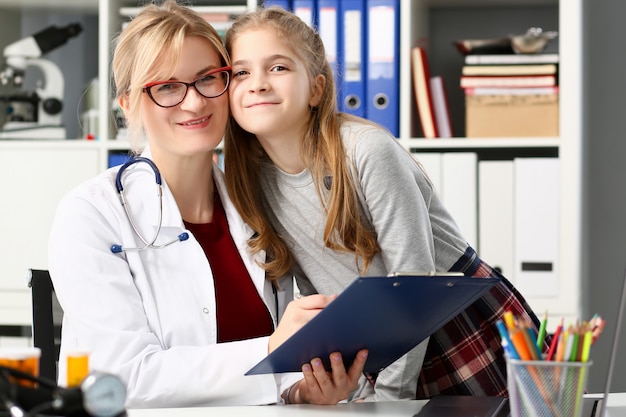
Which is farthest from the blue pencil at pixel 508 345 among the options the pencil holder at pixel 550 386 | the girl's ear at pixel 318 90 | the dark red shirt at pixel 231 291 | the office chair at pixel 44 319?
the office chair at pixel 44 319

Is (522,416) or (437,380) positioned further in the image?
(437,380)

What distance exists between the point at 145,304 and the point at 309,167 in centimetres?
40

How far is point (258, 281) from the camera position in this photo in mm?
1649

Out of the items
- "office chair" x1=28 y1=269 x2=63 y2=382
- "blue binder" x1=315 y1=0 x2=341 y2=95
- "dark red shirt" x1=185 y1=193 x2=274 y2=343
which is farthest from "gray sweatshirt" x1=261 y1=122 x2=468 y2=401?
"blue binder" x1=315 y1=0 x2=341 y2=95

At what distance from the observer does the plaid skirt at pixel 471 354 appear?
1.60m

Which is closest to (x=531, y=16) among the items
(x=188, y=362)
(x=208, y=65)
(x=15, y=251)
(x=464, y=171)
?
(x=464, y=171)

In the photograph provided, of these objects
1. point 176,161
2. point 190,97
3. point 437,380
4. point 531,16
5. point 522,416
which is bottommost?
point 437,380

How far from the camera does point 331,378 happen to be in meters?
1.39

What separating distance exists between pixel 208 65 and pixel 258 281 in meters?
0.41

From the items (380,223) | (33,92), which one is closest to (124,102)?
(380,223)

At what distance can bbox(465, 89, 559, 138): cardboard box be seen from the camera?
2621 millimetres

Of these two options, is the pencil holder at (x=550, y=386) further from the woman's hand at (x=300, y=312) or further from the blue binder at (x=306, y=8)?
the blue binder at (x=306, y=8)

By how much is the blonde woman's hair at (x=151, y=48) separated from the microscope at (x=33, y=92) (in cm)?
127

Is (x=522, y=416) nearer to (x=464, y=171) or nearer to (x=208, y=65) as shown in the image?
(x=208, y=65)
